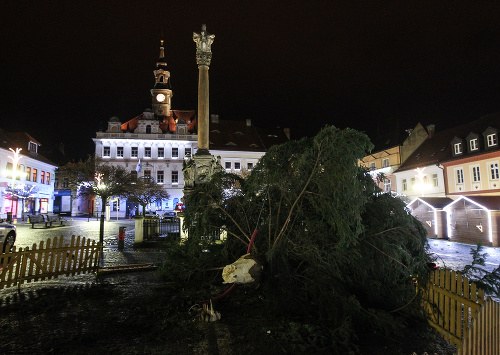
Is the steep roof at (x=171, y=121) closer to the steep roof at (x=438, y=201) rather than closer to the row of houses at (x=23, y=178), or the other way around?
the row of houses at (x=23, y=178)

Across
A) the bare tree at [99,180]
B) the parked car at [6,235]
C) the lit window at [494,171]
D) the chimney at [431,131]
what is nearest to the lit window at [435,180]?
the lit window at [494,171]

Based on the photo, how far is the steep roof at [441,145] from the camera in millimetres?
27328

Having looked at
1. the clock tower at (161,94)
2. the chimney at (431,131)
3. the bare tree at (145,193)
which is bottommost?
the bare tree at (145,193)

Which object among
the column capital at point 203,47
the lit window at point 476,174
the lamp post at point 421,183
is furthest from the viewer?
the lamp post at point 421,183

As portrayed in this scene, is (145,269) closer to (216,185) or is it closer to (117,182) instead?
(216,185)

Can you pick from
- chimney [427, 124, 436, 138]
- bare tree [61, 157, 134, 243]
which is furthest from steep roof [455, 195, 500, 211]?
bare tree [61, 157, 134, 243]

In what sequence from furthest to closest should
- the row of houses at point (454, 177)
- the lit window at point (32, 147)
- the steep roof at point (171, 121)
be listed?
the steep roof at point (171, 121), the lit window at point (32, 147), the row of houses at point (454, 177)

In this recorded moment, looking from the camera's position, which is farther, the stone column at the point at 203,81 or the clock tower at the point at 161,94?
the clock tower at the point at 161,94

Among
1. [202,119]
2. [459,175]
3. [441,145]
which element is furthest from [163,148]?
[459,175]

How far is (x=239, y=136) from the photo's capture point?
55500mm

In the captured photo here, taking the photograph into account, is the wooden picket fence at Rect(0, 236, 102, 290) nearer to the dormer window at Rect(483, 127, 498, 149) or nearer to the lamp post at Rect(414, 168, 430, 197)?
the dormer window at Rect(483, 127, 498, 149)

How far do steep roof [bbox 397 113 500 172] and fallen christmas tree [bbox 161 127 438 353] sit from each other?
2406 centimetres

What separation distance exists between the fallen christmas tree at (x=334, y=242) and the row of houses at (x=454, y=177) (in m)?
8.33

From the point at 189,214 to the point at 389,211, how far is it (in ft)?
13.3
